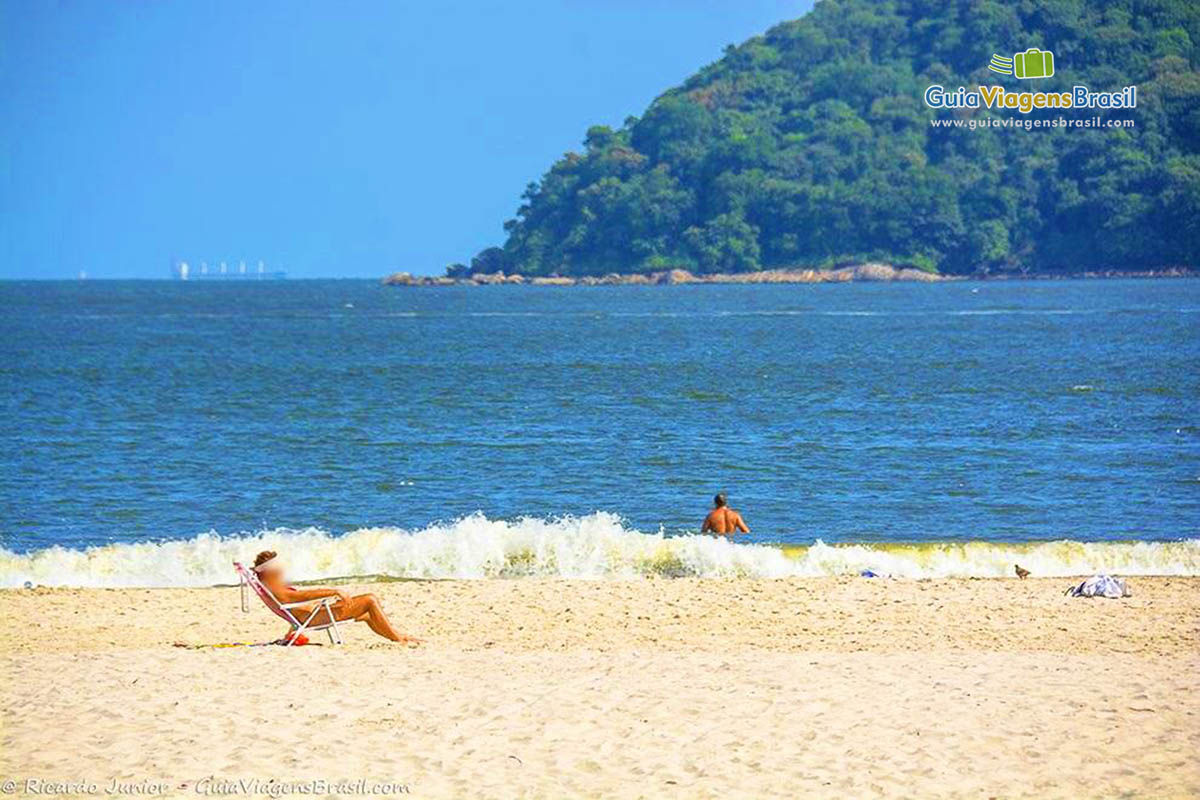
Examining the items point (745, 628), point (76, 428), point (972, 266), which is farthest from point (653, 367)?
point (972, 266)

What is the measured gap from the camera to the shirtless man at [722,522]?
70.1 feet

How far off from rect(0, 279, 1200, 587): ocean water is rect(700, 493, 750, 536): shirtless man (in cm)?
63

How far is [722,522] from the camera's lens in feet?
70.2

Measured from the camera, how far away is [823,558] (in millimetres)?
20234

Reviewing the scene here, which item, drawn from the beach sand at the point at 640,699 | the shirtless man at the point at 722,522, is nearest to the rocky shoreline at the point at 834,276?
the shirtless man at the point at 722,522

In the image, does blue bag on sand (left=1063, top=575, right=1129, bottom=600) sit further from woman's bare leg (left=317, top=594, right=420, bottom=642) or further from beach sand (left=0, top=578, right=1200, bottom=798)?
woman's bare leg (left=317, top=594, right=420, bottom=642)

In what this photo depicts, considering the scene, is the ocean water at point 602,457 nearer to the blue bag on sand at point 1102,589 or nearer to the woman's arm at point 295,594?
the blue bag on sand at point 1102,589

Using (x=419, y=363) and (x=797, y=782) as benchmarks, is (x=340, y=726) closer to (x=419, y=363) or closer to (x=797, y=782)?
(x=797, y=782)

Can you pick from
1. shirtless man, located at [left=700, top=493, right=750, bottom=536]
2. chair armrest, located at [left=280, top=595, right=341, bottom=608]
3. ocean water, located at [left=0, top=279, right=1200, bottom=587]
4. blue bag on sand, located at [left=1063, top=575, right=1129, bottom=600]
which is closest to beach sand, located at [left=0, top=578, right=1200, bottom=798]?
blue bag on sand, located at [left=1063, top=575, right=1129, bottom=600]

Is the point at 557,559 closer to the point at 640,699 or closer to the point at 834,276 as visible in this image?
the point at 640,699

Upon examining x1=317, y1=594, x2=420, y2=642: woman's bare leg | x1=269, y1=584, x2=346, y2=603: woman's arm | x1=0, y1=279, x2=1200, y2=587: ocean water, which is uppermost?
x1=269, y1=584, x2=346, y2=603: woman's arm

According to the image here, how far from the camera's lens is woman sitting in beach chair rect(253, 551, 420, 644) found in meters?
14.2

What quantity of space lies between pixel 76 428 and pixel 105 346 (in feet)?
125

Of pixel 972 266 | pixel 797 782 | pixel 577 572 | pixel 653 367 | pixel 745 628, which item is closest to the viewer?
pixel 797 782
